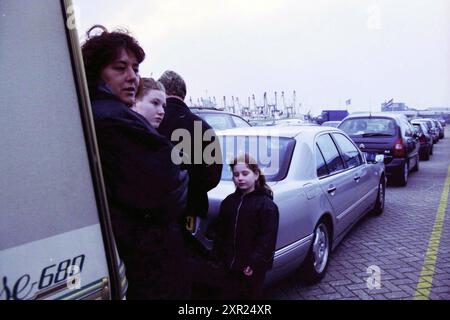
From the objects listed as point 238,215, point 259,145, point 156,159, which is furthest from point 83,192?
point 259,145

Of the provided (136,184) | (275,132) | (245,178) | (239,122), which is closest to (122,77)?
(136,184)

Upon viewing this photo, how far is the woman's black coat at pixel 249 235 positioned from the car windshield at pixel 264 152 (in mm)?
637

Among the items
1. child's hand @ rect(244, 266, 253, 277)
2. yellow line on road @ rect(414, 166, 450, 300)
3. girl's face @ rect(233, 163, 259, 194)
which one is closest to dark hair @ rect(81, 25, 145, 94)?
girl's face @ rect(233, 163, 259, 194)

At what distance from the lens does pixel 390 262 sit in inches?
156

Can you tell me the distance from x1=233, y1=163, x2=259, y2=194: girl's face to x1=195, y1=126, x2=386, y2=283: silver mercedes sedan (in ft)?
0.76

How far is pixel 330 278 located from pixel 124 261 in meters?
2.68

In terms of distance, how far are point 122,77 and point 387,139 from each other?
25.3 ft

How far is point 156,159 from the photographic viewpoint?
1.47 meters

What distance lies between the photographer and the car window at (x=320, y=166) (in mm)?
3641

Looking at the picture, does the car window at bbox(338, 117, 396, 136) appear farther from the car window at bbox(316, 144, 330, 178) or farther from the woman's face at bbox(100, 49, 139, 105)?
the woman's face at bbox(100, 49, 139, 105)

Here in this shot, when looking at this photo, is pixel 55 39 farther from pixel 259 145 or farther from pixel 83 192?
pixel 259 145

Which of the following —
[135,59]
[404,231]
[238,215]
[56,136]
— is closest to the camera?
[56,136]

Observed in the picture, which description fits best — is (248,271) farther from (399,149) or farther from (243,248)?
(399,149)
